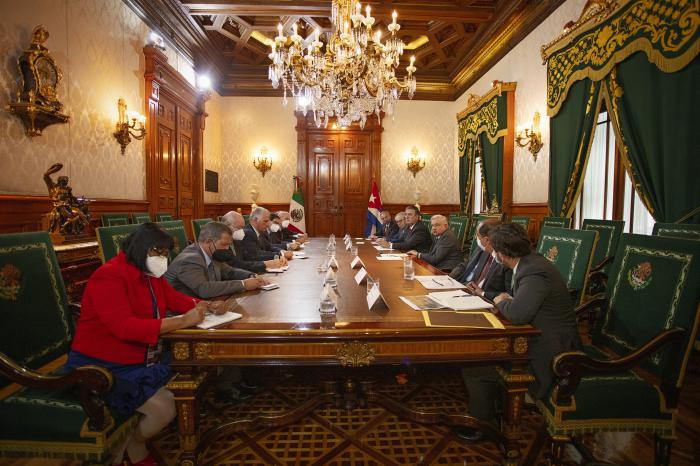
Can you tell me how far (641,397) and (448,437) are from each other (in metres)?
0.86

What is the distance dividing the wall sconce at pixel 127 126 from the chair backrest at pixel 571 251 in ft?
15.5

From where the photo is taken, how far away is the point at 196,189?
707 cm

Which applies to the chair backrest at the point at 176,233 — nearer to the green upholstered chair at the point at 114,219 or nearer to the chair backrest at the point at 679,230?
the green upholstered chair at the point at 114,219

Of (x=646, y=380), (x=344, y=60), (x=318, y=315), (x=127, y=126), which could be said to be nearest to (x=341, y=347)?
(x=318, y=315)

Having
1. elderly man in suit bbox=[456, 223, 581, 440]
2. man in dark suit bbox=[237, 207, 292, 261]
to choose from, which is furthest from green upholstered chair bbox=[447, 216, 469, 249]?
elderly man in suit bbox=[456, 223, 581, 440]

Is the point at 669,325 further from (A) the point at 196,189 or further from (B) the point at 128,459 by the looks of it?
(A) the point at 196,189

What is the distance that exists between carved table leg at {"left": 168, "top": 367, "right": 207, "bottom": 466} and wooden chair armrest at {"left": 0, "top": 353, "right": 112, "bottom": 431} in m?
0.23

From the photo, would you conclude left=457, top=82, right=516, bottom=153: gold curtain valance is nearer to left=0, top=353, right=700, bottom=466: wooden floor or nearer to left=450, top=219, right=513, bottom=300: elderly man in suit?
left=450, top=219, right=513, bottom=300: elderly man in suit

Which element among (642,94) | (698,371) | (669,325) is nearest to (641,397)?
(669,325)

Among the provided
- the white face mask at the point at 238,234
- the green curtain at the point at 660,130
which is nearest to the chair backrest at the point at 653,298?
the green curtain at the point at 660,130

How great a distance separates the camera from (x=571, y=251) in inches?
100.0

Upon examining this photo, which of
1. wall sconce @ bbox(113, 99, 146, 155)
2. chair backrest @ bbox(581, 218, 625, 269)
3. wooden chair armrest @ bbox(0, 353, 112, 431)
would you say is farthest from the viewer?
wall sconce @ bbox(113, 99, 146, 155)

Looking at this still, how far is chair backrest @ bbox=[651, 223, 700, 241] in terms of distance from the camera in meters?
2.32

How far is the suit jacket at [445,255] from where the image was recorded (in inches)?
155
